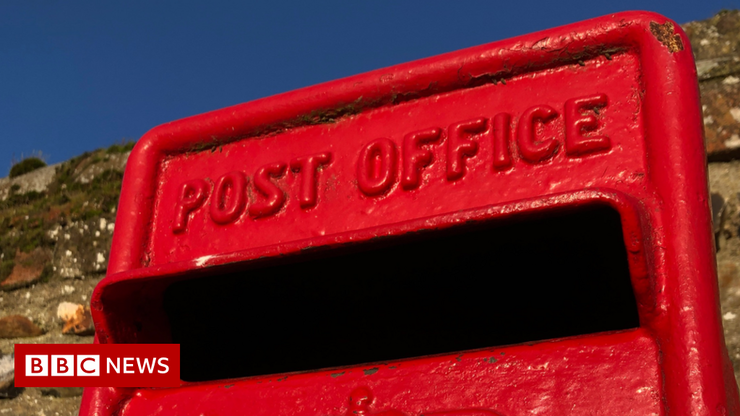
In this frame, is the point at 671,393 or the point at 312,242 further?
the point at 312,242

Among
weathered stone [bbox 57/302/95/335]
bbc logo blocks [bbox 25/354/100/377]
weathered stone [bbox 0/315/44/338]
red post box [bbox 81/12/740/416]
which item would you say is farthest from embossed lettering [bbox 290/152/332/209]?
weathered stone [bbox 0/315/44/338]

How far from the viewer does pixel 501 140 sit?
1092 mm

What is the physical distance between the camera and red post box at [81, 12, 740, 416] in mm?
901

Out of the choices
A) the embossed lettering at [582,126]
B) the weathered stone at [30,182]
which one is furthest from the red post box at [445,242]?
the weathered stone at [30,182]

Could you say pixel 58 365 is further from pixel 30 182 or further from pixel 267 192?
pixel 30 182

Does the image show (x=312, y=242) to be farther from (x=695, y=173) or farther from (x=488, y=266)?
(x=695, y=173)

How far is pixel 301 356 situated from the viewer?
1409mm

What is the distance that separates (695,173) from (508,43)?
0.37m

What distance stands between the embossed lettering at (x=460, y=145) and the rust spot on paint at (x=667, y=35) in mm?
294

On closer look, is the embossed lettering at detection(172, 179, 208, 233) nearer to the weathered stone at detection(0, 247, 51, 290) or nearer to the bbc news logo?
the bbc news logo

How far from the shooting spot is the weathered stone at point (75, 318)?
2033mm

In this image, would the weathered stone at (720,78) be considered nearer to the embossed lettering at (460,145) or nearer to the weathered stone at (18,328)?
the embossed lettering at (460,145)

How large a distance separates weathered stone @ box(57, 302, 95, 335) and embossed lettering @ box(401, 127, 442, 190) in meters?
1.31

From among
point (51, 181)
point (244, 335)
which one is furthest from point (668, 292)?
point (51, 181)
